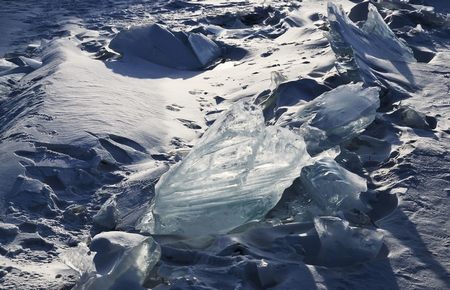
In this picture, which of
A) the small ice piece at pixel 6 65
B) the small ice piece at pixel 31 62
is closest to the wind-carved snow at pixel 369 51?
the small ice piece at pixel 31 62

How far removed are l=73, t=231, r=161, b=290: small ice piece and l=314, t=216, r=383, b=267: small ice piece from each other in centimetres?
49

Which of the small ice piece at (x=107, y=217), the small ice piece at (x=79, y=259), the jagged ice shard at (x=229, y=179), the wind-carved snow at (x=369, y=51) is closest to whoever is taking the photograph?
the small ice piece at (x=79, y=259)

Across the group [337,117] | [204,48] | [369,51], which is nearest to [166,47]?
[204,48]

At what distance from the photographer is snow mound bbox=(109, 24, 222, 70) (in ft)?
14.4

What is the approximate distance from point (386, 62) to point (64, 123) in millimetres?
1668

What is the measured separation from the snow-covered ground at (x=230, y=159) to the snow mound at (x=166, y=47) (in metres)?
0.01

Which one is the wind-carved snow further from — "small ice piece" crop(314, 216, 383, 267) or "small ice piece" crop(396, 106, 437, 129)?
"small ice piece" crop(314, 216, 383, 267)

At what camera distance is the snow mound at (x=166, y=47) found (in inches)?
172

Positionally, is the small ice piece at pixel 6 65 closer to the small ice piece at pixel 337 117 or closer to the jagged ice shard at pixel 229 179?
the small ice piece at pixel 337 117

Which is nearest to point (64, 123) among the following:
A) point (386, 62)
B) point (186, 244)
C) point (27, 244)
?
point (27, 244)

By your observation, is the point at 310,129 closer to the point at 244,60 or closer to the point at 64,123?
the point at 64,123

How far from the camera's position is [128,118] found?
3.38 metres

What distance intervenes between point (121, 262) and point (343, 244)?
647 millimetres

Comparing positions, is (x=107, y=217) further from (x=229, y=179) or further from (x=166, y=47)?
(x=166, y=47)
